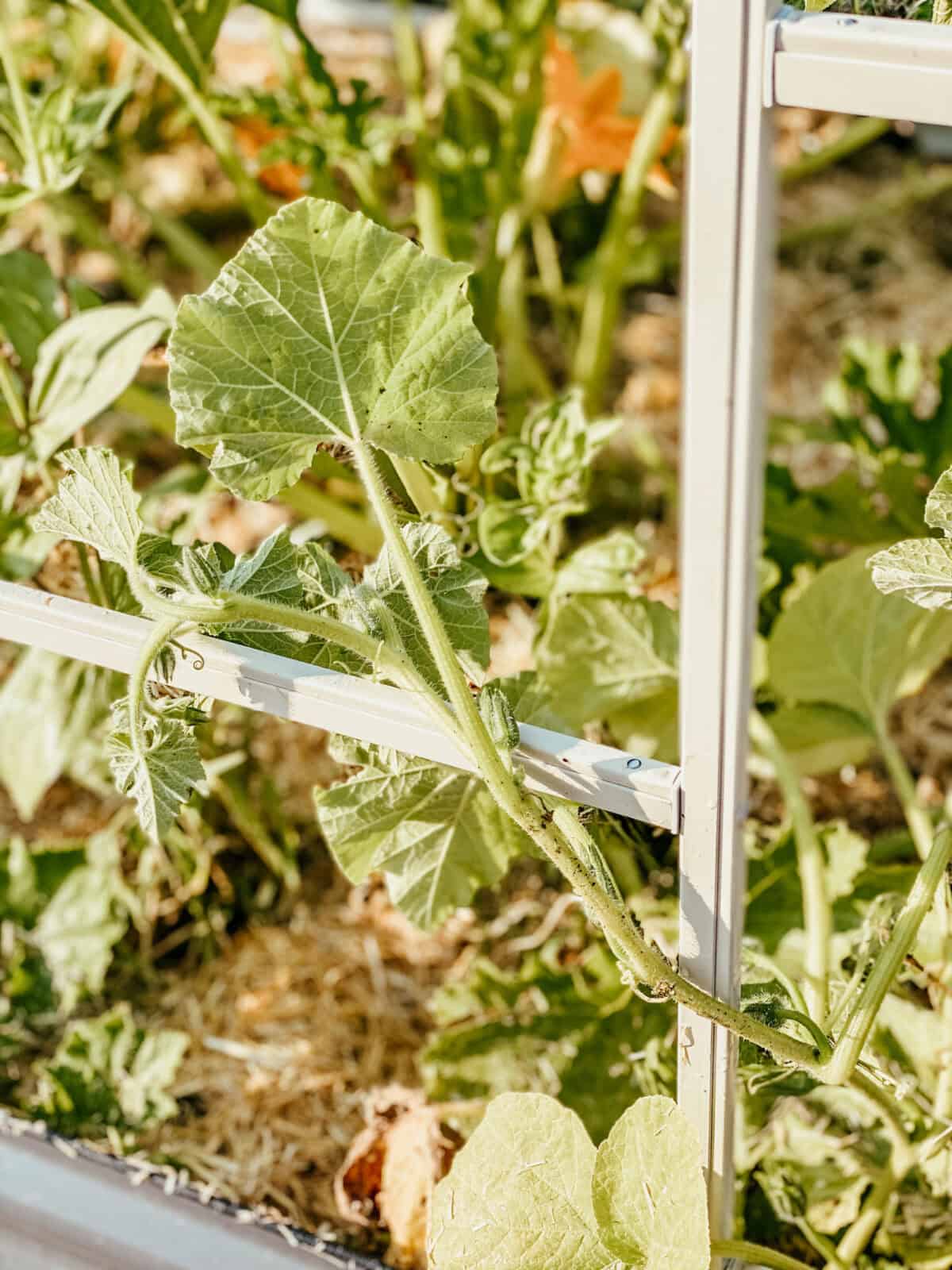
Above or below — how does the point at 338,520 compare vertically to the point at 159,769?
above

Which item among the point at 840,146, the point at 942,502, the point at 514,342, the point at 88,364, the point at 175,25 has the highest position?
the point at 840,146

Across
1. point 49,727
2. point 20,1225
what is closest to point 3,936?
point 49,727

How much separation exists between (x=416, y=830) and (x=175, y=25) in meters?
0.60

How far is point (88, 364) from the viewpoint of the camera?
90 cm

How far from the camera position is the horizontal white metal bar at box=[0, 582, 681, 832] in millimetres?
604

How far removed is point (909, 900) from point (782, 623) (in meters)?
0.31

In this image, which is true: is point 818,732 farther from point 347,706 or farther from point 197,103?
point 197,103

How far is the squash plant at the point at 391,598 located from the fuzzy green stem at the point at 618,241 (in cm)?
64

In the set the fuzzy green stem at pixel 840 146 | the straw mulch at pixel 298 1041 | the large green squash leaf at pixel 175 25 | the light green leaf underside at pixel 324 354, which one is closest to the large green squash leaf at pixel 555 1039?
the straw mulch at pixel 298 1041

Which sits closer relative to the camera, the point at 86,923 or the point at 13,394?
the point at 13,394

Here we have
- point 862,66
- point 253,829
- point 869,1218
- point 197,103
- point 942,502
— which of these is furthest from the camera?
point 253,829

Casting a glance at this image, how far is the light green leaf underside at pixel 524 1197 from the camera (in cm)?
67

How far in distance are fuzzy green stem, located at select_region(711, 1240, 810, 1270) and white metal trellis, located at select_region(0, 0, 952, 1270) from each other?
30 mm

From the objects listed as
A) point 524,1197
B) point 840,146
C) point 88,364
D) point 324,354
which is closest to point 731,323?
point 324,354
